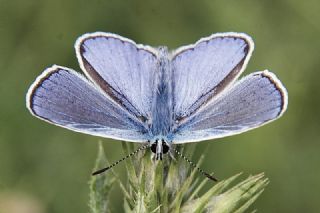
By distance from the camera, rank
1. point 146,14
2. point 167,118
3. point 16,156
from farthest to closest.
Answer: point 146,14, point 16,156, point 167,118

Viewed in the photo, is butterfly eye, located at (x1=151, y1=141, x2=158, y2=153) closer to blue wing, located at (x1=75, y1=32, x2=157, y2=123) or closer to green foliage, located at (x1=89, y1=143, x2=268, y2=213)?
green foliage, located at (x1=89, y1=143, x2=268, y2=213)

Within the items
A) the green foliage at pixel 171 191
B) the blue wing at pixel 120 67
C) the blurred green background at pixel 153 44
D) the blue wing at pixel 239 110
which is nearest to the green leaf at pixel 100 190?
the green foliage at pixel 171 191

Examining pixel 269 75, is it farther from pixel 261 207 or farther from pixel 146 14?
pixel 146 14

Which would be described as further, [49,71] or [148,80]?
[148,80]

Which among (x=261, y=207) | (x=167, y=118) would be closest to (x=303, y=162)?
Answer: (x=261, y=207)

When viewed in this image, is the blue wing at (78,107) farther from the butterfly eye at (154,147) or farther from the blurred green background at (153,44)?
the blurred green background at (153,44)

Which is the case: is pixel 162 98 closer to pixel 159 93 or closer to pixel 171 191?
pixel 159 93

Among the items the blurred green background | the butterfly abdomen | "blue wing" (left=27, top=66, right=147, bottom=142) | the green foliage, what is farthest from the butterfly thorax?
the blurred green background
